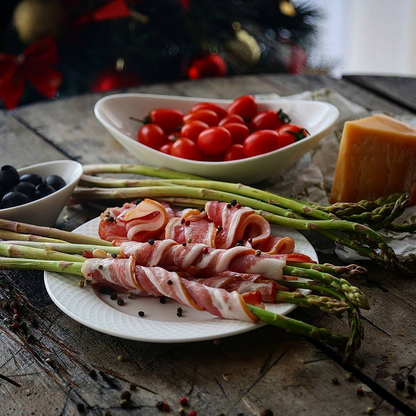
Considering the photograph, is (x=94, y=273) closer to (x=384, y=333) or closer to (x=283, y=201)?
(x=283, y=201)

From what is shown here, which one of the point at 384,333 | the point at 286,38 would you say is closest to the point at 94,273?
the point at 384,333

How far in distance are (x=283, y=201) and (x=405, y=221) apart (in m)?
0.40

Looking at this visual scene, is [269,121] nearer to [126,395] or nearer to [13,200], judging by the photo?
[13,200]

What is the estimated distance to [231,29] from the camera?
314cm

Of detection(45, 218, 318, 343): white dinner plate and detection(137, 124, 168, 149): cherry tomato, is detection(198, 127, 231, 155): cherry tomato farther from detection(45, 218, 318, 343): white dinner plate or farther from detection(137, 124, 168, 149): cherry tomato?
detection(45, 218, 318, 343): white dinner plate

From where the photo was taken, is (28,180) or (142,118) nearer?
(28,180)

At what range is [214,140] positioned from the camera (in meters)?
1.92

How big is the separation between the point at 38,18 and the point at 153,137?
1.03 metres

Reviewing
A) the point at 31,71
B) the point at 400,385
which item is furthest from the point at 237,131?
the point at 31,71

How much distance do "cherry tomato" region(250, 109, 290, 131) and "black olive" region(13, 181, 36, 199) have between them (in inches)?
31.9

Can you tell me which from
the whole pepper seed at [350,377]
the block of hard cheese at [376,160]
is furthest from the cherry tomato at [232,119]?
the whole pepper seed at [350,377]

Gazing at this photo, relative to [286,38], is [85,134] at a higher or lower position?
lower

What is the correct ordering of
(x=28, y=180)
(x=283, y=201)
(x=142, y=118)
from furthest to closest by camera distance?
(x=142, y=118) < (x=28, y=180) < (x=283, y=201)

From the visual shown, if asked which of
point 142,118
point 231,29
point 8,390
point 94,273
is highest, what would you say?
point 231,29
